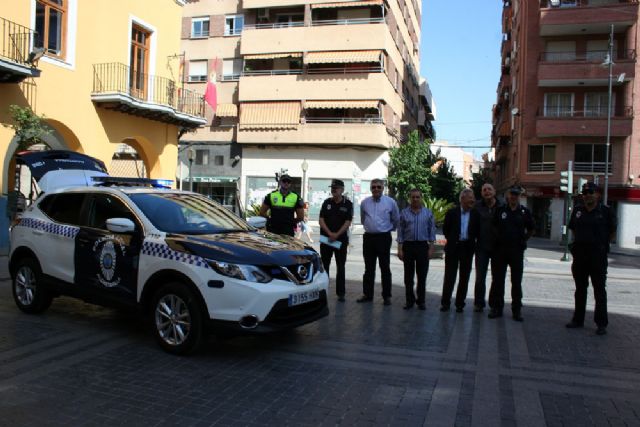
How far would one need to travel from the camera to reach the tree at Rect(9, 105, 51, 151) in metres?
12.7

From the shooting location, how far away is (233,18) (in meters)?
37.9

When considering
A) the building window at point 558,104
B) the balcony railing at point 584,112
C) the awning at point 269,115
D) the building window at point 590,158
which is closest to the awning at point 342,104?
the awning at point 269,115

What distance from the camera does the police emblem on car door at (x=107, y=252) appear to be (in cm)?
583

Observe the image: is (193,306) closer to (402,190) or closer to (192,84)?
(402,190)

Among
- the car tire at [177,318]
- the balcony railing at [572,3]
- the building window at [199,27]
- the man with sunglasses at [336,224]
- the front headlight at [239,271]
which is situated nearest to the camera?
the front headlight at [239,271]

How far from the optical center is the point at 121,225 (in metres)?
5.64

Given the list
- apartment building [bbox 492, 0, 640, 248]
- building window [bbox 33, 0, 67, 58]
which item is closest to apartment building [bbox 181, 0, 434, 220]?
apartment building [bbox 492, 0, 640, 248]

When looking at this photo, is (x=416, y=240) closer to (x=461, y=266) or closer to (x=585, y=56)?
(x=461, y=266)

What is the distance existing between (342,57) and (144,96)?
1790 cm

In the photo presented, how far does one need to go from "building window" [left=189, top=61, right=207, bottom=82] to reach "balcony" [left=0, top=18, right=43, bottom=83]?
25.2 metres

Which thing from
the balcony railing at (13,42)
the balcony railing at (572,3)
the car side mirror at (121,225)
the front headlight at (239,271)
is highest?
the balcony railing at (572,3)

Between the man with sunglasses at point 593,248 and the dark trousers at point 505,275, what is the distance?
710 millimetres

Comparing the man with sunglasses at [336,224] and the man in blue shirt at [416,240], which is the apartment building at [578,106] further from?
the man with sunglasses at [336,224]

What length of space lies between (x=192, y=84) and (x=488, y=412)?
37069mm
